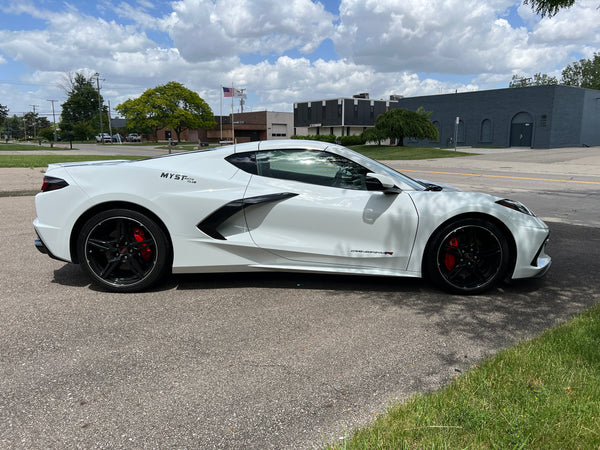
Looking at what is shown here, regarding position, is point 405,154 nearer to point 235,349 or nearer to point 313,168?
point 313,168

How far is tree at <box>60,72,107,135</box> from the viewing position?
108 m

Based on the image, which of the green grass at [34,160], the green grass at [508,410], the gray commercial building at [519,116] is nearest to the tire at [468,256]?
the green grass at [508,410]

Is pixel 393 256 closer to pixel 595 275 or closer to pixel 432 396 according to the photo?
pixel 432 396

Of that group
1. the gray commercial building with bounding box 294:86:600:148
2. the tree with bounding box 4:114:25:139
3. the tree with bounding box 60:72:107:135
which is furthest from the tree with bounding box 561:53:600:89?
the tree with bounding box 4:114:25:139

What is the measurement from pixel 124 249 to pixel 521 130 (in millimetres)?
49992

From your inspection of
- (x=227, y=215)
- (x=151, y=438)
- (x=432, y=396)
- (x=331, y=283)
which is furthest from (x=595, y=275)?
(x=151, y=438)

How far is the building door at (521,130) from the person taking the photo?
46.2 metres

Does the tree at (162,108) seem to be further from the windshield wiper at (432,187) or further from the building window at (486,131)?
the windshield wiper at (432,187)

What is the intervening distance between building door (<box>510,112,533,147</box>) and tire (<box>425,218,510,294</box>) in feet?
157

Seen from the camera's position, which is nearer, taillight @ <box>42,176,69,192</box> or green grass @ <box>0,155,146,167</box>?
taillight @ <box>42,176,69,192</box>

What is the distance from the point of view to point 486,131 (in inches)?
1954

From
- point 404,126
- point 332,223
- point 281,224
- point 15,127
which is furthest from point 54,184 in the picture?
point 15,127

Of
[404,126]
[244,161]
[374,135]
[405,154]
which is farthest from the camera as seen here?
[374,135]

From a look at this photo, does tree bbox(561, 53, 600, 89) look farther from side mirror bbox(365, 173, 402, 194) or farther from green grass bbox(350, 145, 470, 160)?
side mirror bbox(365, 173, 402, 194)
